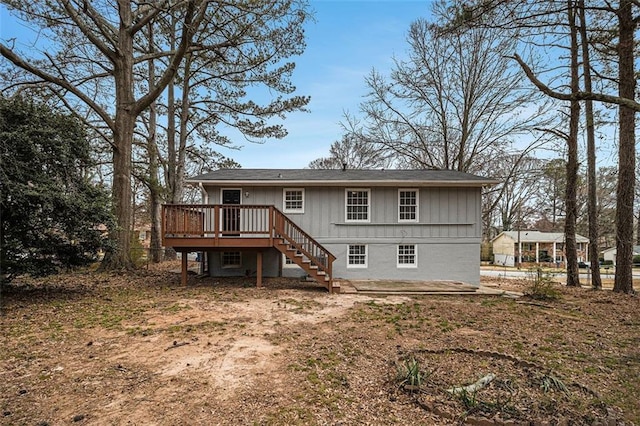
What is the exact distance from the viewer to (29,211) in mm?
6906

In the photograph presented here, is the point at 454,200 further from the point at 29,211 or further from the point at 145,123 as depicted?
the point at 145,123

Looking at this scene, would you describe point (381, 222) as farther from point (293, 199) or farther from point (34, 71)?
point (34, 71)

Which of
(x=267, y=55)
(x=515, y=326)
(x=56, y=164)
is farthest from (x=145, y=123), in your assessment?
(x=515, y=326)

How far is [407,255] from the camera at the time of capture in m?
11.9

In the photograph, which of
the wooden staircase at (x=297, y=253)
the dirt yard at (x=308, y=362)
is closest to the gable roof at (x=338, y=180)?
the wooden staircase at (x=297, y=253)

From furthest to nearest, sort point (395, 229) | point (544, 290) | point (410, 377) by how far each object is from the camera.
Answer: point (395, 229) → point (544, 290) → point (410, 377)

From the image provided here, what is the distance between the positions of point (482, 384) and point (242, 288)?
7.42 meters

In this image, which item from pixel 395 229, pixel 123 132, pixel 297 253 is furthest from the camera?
pixel 395 229

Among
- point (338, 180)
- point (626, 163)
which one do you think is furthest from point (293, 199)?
point (626, 163)

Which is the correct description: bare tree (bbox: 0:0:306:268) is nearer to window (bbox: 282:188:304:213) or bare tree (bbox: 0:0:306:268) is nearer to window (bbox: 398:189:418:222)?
window (bbox: 282:188:304:213)

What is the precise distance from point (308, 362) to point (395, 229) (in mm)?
8118

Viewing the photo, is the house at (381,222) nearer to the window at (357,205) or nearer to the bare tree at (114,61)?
the window at (357,205)

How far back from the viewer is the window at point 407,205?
11.9 meters

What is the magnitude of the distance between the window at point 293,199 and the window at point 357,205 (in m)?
1.65
